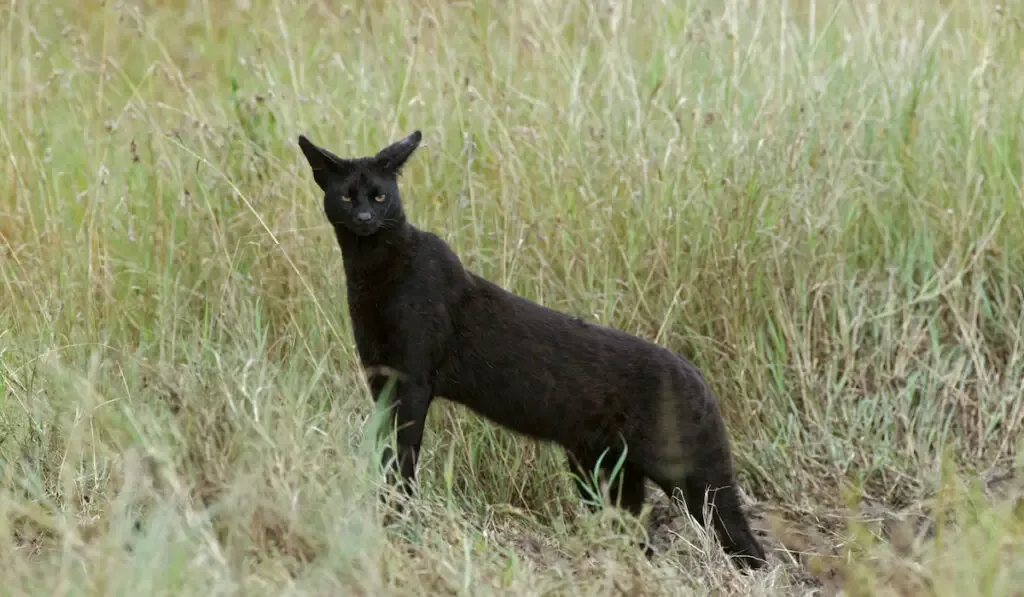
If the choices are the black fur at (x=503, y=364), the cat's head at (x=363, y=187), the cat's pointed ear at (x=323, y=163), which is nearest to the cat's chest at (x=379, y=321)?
the black fur at (x=503, y=364)

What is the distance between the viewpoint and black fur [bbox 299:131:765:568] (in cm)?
411

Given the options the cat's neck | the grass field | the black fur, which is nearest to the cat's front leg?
the black fur

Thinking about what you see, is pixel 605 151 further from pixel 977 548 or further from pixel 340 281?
pixel 977 548

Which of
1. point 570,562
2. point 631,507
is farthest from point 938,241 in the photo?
point 570,562

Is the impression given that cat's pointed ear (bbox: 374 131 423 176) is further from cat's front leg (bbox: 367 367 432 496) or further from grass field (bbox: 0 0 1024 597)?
cat's front leg (bbox: 367 367 432 496)

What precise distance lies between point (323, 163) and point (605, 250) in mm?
1310

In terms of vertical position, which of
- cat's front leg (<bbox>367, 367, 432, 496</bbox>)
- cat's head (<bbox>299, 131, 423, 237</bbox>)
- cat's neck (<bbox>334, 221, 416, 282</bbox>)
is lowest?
cat's front leg (<bbox>367, 367, 432, 496</bbox>)

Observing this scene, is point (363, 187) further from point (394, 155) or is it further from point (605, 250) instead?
point (605, 250)

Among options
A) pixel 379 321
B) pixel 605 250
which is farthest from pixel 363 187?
pixel 605 250

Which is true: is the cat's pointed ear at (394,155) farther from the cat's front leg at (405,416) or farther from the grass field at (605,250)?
the cat's front leg at (405,416)

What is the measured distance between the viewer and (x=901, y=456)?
4.82 metres

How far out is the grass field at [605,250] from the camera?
4.22 meters

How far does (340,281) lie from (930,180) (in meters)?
2.51

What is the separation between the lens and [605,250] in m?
5.00
